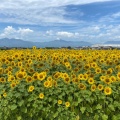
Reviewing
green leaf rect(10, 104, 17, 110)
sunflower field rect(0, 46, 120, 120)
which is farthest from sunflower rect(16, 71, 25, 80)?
green leaf rect(10, 104, 17, 110)

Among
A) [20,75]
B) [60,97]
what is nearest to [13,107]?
[20,75]

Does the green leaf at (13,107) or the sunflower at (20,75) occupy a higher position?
the sunflower at (20,75)

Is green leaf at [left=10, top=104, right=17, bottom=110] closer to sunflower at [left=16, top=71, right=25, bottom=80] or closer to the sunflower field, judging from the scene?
the sunflower field

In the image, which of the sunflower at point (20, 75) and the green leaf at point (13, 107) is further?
the sunflower at point (20, 75)

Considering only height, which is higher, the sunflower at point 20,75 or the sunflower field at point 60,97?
the sunflower at point 20,75

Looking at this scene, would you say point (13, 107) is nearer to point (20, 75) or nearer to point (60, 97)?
point (20, 75)

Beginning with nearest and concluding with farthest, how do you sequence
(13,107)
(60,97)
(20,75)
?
(60,97) → (13,107) → (20,75)

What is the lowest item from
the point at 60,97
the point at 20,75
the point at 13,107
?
the point at 13,107

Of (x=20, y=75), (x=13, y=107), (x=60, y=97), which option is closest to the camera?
(x=60, y=97)

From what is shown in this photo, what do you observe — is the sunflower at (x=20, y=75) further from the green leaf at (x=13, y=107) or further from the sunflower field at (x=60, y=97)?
the green leaf at (x=13, y=107)

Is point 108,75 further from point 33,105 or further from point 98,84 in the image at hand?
point 33,105

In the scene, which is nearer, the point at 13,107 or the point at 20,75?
the point at 13,107

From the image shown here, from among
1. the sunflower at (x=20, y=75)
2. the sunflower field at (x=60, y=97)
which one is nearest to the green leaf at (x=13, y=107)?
the sunflower field at (x=60, y=97)

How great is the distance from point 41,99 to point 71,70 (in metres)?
1.82
